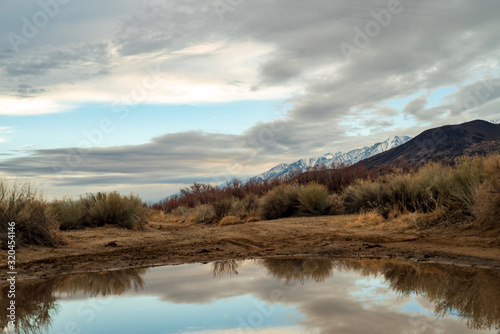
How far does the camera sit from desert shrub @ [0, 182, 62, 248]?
10.2 meters

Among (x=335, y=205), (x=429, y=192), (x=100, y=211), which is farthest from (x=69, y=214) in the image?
(x=429, y=192)

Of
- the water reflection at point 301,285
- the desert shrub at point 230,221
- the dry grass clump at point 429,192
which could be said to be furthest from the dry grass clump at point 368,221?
the desert shrub at point 230,221

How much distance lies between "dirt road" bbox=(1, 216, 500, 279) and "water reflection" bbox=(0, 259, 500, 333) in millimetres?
829

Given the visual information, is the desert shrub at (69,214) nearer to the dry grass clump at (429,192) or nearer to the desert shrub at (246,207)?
the desert shrub at (246,207)

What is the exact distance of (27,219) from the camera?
10.6m

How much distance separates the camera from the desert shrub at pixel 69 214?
1530 cm

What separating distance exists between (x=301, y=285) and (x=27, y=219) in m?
8.04

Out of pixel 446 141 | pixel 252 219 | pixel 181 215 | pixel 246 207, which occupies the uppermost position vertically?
pixel 446 141

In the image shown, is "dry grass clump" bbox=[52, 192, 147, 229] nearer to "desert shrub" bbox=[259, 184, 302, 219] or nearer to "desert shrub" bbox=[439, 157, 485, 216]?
"desert shrub" bbox=[259, 184, 302, 219]

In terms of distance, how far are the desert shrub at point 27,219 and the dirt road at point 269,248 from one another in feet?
1.48

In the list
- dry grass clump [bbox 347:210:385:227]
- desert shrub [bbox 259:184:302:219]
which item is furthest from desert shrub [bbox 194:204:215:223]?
dry grass clump [bbox 347:210:385:227]

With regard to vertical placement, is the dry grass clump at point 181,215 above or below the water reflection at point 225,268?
above

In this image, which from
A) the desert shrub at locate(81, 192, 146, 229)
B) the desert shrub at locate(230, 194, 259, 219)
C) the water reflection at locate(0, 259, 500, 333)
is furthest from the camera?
the desert shrub at locate(230, 194, 259, 219)

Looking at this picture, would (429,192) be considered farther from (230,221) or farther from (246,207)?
(246,207)
